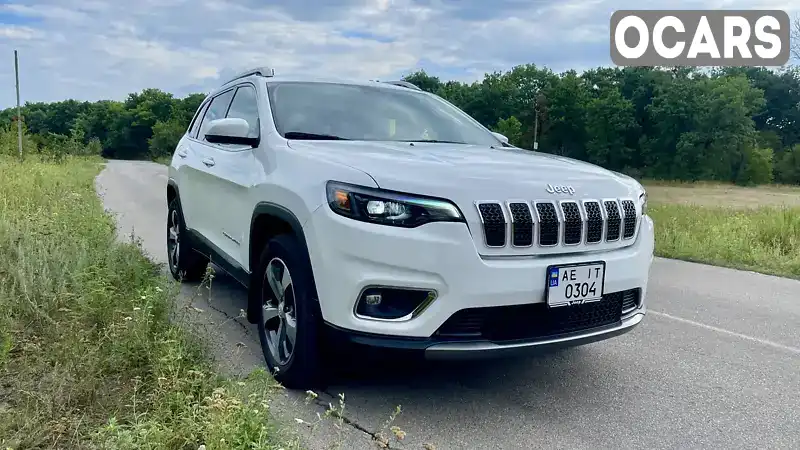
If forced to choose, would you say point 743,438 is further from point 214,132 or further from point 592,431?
point 214,132

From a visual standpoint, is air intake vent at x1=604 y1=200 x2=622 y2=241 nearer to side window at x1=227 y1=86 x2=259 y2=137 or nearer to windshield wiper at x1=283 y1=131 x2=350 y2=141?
windshield wiper at x1=283 y1=131 x2=350 y2=141

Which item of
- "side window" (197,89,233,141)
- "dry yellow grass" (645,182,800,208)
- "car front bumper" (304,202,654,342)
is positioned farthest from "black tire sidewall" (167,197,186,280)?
"dry yellow grass" (645,182,800,208)

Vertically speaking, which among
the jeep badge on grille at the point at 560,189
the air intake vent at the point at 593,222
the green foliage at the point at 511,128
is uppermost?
the green foliage at the point at 511,128

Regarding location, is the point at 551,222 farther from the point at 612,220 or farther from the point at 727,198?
the point at 727,198

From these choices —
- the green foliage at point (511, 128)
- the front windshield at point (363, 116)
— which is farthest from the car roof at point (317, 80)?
the green foliage at point (511, 128)

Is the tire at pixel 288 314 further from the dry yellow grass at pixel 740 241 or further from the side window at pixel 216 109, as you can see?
the dry yellow grass at pixel 740 241

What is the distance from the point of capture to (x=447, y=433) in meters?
3.15

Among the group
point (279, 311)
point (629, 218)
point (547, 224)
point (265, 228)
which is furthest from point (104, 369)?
point (629, 218)

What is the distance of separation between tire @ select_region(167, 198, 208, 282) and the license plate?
12.0 feet

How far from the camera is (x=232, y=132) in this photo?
4.07 m

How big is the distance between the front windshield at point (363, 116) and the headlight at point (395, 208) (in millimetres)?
1142

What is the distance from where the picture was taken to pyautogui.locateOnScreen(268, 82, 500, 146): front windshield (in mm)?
4230

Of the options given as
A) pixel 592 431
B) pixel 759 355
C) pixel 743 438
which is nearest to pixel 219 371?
pixel 592 431

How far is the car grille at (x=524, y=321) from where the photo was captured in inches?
121
